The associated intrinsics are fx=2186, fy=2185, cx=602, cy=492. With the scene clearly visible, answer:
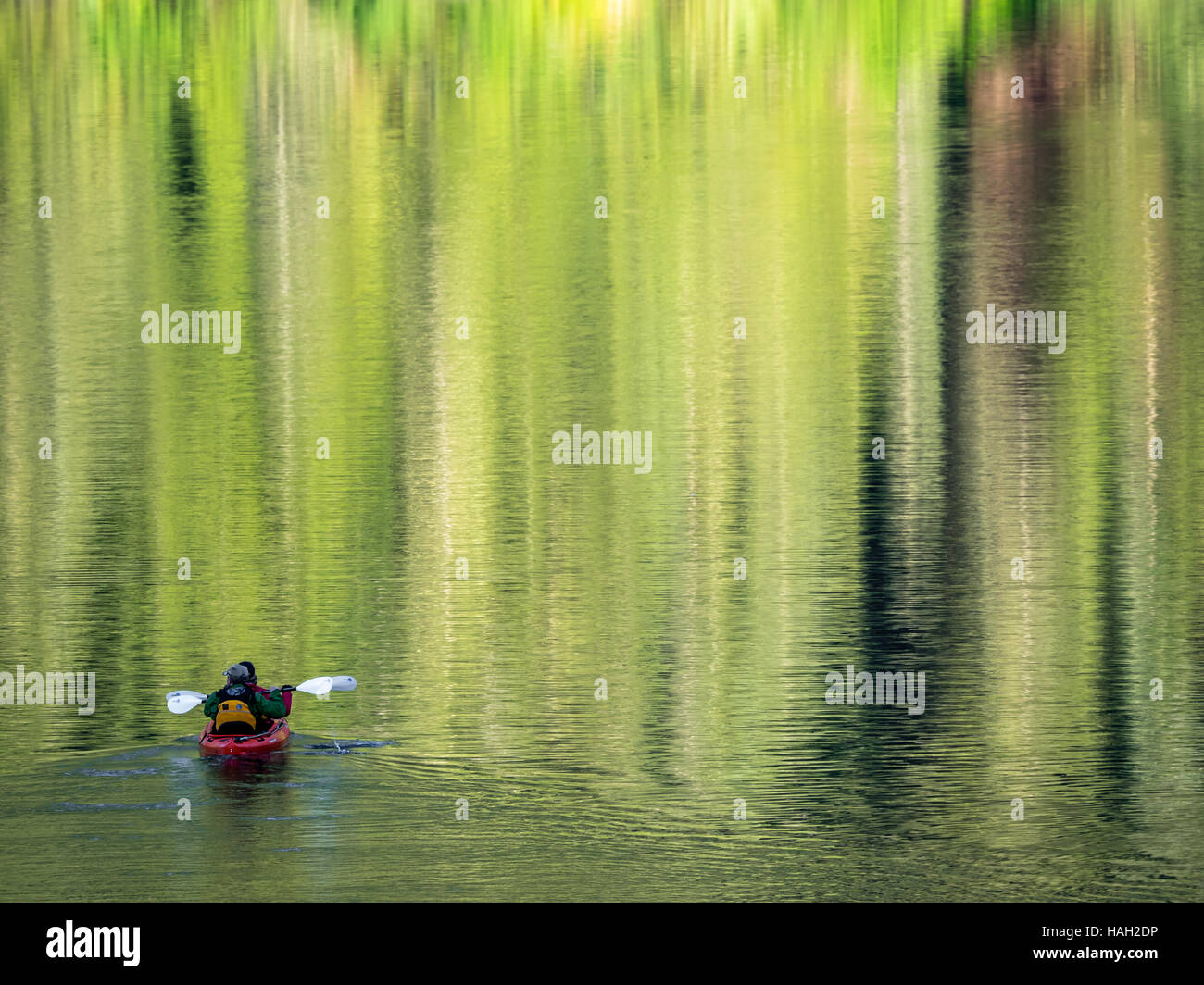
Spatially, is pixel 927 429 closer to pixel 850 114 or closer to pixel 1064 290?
pixel 1064 290

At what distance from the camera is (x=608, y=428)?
2616cm

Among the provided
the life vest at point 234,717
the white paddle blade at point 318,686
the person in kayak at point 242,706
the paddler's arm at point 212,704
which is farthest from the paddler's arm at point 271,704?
the white paddle blade at point 318,686

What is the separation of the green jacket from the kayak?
0.36 feet

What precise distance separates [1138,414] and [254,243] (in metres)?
15.5

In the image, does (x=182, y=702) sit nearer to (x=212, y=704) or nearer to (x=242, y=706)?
(x=212, y=704)

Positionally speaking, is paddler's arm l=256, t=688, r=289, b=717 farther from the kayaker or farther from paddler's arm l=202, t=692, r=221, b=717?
paddler's arm l=202, t=692, r=221, b=717

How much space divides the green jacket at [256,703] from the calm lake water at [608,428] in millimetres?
330

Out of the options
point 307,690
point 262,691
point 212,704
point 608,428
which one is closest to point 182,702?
point 212,704

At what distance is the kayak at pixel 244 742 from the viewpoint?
15.4 m

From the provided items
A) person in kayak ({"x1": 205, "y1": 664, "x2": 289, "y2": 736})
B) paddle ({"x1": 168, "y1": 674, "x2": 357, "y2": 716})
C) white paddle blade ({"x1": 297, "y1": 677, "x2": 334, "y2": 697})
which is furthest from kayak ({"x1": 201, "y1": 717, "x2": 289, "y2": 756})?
white paddle blade ({"x1": 297, "y1": 677, "x2": 334, "y2": 697})

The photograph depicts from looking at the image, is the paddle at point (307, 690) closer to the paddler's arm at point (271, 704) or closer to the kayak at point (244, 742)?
the paddler's arm at point (271, 704)

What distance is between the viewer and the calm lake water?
14.5 metres

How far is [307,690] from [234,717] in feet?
2.94

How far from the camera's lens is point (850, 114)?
4234cm
